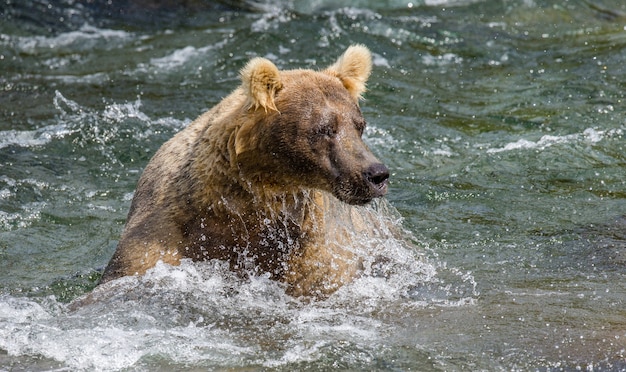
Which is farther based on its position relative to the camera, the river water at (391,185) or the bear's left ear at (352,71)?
the bear's left ear at (352,71)

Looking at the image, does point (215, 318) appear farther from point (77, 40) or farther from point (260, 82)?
point (77, 40)

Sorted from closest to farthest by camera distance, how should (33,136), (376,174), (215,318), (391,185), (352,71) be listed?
1. (376,174)
2. (215,318)
3. (352,71)
4. (391,185)
5. (33,136)

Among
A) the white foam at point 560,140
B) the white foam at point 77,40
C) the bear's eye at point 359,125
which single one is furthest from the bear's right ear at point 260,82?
the white foam at point 77,40

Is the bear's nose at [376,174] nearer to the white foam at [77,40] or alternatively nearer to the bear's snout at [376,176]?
the bear's snout at [376,176]

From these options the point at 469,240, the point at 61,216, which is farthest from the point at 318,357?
the point at 61,216

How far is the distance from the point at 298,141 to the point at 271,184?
367mm

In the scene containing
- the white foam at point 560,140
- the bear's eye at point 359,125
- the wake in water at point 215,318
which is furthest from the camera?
the white foam at point 560,140

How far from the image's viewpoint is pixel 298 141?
671 cm

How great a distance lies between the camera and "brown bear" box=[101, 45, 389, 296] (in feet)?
22.0

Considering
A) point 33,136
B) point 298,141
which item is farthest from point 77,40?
point 298,141

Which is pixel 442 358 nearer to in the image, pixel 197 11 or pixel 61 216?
pixel 61 216

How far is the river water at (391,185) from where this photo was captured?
625cm

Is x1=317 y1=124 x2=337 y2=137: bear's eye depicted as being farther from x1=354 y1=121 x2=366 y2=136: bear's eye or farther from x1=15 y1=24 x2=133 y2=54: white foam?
x1=15 y1=24 x2=133 y2=54: white foam

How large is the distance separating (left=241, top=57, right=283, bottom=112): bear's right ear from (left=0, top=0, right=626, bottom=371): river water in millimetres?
1177
